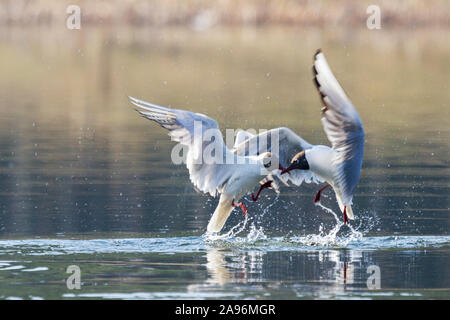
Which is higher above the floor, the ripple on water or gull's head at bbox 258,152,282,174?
gull's head at bbox 258,152,282,174

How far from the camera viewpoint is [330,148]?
11.7 meters

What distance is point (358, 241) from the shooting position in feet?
38.3

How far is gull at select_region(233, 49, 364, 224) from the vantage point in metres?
10.8

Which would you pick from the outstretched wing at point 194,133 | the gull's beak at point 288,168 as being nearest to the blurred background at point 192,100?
the gull's beak at point 288,168

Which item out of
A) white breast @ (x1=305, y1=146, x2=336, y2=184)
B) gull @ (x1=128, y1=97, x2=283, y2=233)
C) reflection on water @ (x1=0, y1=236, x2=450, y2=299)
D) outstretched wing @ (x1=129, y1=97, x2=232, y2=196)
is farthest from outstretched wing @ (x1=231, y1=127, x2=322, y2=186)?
reflection on water @ (x1=0, y1=236, x2=450, y2=299)

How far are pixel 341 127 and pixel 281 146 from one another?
4.89 feet

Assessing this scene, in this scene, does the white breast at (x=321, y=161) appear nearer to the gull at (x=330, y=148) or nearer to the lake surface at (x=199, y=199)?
the gull at (x=330, y=148)

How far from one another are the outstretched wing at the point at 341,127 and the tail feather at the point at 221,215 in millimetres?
1273

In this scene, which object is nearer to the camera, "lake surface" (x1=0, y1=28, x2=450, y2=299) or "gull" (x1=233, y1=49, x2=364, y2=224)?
"lake surface" (x1=0, y1=28, x2=450, y2=299)

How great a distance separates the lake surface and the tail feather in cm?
13

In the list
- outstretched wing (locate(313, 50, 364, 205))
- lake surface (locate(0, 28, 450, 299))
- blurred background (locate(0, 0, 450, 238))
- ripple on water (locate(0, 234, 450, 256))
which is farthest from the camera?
blurred background (locate(0, 0, 450, 238))

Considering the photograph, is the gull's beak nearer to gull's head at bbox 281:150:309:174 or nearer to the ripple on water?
gull's head at bbox 281:150:309:174

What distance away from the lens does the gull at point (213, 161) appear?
11.4m

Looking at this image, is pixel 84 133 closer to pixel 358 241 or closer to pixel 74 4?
pixel 358 241
